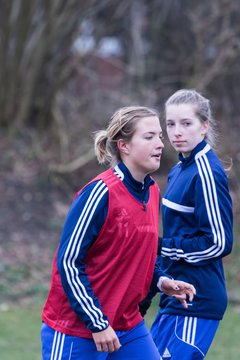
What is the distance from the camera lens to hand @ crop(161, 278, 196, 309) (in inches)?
161

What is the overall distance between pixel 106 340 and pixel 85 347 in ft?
0.58

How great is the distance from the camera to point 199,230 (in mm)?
4430

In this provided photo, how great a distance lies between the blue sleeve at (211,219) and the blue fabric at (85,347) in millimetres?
637

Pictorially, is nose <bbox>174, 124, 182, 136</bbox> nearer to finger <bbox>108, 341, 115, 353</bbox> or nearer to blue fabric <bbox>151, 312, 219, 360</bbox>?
blue fabric <bbox>151, 312, 219, 360</bbox>

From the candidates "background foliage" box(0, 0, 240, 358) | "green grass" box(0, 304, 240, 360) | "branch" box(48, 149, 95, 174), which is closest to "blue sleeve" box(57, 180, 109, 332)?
"green grass" box(0, 304, 240, 360)

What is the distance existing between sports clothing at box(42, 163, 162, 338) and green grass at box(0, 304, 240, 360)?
12.0ft

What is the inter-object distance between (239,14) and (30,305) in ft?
27.7

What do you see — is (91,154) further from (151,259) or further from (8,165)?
(151,259)

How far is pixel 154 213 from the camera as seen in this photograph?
4004 millimetres

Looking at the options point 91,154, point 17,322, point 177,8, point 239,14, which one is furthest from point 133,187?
point 177,8

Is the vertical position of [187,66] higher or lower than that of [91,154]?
higher

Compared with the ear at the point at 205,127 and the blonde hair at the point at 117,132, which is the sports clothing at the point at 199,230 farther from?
the blonde hair at the point at 117,132

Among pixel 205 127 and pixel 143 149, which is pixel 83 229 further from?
pixel 205 127

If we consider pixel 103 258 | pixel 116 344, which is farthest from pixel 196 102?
pixel 116 344
